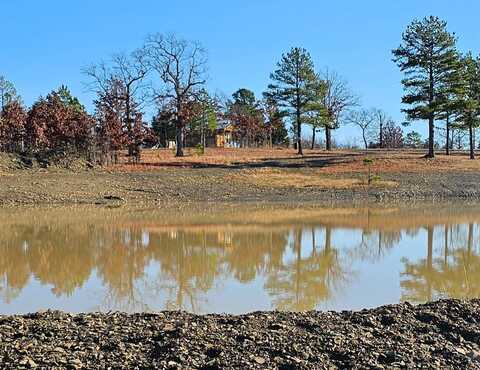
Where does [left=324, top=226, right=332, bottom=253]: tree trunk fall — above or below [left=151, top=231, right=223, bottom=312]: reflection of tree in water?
below

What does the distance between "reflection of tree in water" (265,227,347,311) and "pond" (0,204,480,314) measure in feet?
0.08

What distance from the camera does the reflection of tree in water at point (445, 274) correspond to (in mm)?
10186

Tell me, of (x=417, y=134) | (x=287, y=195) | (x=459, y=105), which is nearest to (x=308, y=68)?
(x=459, y=105)

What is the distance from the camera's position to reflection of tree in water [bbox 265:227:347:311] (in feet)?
31.6

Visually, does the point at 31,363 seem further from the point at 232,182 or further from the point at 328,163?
the point at 328,163

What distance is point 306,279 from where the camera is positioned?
11703 millimetres

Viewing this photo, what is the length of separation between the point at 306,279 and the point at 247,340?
206 inches

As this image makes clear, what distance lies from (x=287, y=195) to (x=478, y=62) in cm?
3332

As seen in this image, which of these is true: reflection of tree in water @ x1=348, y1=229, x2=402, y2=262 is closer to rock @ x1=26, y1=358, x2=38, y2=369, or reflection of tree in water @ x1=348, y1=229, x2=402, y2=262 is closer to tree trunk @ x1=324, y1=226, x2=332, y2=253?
tree trunk @ x1=324, y1=226, x2=332, y2=253

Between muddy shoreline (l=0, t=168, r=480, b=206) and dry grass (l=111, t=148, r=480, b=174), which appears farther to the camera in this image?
dry grass (l=111, t=148, r=480, b=174)

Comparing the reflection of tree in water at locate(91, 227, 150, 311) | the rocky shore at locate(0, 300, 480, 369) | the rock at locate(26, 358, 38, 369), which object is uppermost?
the rock at locate(26, 358, 38, 369)

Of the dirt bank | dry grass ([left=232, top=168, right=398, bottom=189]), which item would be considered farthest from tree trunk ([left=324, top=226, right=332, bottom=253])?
dry grass ([left=232, top=168, right=398, bottom=189])

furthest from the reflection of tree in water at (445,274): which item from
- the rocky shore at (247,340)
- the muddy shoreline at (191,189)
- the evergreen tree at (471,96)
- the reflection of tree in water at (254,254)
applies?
the evergreen tree at (471,96)

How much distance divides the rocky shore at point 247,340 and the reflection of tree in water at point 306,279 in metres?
1.49
